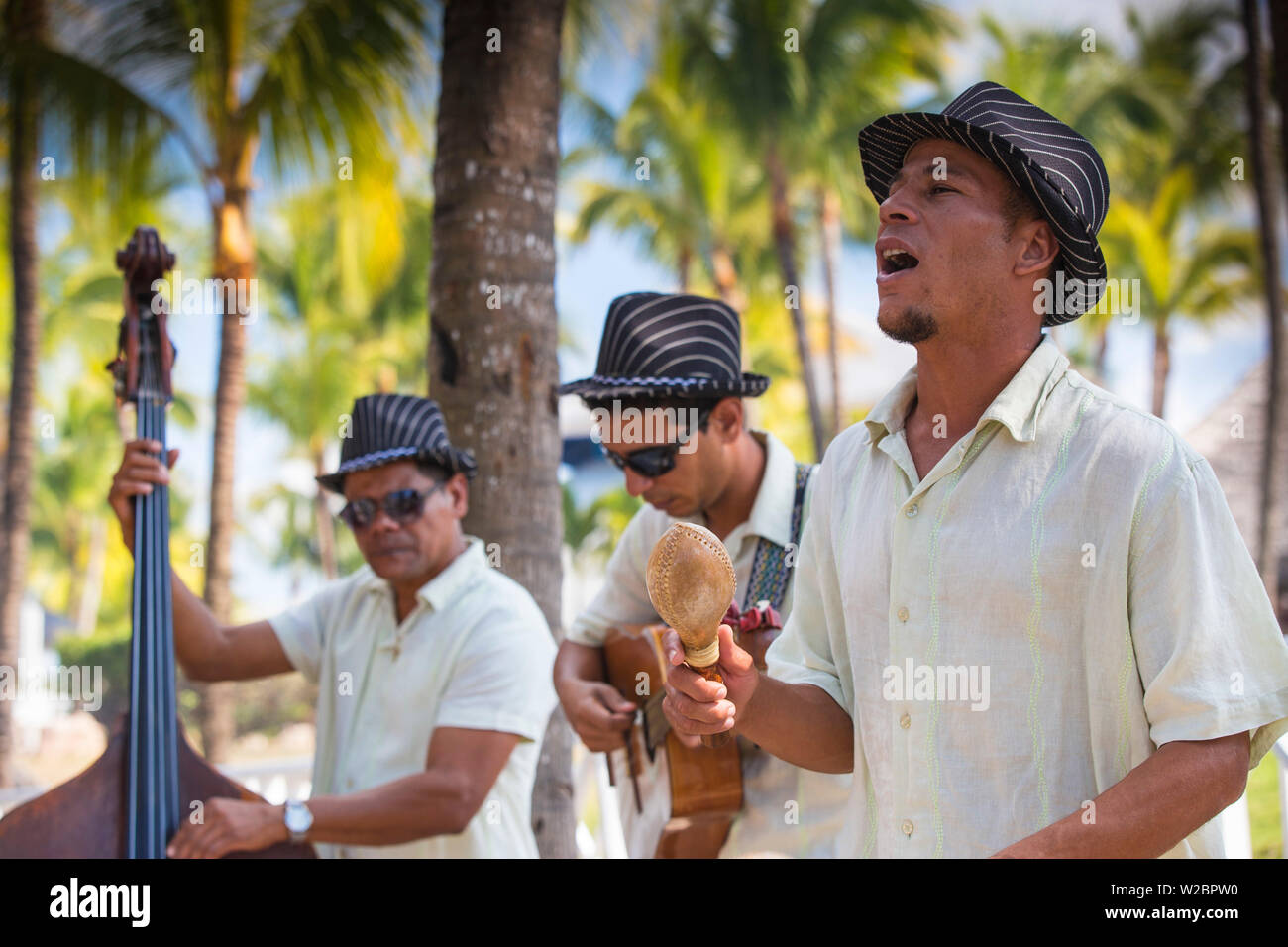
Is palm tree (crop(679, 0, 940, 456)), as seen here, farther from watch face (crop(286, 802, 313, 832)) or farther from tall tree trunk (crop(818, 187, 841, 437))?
watch face (crop(286, 802, 313, 832))

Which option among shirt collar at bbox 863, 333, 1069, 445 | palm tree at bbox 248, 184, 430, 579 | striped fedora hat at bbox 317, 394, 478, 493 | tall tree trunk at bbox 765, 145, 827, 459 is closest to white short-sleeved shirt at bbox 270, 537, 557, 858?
striped fedora hat at bbox 317, 394, 478, 493

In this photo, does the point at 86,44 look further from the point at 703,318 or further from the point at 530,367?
the point at 703,318

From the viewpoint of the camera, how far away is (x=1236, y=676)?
1778 mm

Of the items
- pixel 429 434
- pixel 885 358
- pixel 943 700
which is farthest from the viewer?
pixel 885 358

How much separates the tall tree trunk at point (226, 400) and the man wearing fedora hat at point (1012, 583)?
32.2ft

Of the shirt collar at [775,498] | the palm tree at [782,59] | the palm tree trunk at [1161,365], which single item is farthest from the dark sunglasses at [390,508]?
the palm tree trunk at [1161,365]

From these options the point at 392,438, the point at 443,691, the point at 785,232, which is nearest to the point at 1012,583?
the point at 443,691

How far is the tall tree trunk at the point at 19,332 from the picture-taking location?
9734 millimetres

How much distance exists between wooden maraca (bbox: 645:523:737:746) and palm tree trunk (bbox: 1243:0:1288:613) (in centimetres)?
1407

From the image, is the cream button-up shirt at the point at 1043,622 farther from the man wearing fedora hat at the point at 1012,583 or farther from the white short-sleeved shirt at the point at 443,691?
the white short-sleeved shirt at the point at 443,691

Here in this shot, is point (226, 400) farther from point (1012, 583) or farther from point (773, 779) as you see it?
point (1012, 583)

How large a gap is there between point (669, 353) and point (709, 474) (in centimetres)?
35

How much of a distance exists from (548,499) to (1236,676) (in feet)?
9.43
